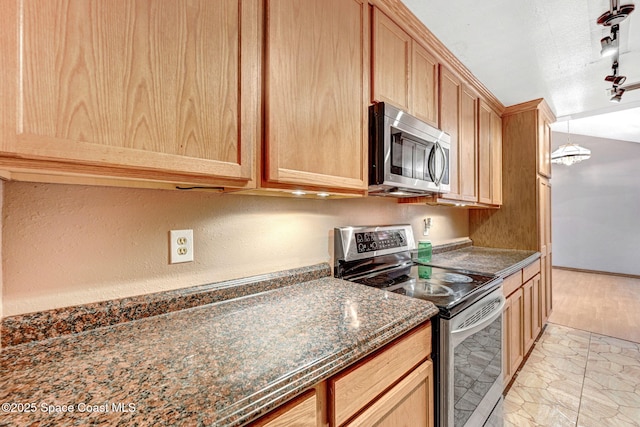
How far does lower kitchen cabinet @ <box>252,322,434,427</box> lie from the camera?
66 centimetres

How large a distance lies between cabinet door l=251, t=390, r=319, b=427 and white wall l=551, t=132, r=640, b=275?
23.1 ft

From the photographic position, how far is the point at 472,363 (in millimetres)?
1230

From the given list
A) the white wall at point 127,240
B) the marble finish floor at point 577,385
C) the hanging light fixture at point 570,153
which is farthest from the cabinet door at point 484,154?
the hanging light fixture at point 570,153

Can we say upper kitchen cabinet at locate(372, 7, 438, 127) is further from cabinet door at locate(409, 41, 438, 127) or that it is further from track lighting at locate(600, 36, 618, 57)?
track lighting at locate(600, 36, 618, 57)

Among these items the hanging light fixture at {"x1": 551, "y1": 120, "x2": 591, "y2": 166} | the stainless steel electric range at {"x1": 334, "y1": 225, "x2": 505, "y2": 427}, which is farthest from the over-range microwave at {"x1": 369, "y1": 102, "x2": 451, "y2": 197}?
the hanging light fixture at {"x1": 551, "y1": 120, "x2": 591, "y2": 166}

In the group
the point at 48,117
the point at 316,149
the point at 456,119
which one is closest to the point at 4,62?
the point at 48,117

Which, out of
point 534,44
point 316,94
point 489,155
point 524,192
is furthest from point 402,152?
point 524,192

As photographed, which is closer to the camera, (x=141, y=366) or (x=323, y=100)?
(x=141, y=366)

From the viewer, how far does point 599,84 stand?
7.46 feet

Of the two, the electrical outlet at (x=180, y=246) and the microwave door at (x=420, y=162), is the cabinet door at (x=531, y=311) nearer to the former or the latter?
the microwave door at (x=420, y=162)

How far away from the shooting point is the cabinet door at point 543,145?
103 inches

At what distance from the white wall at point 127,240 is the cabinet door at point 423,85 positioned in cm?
87

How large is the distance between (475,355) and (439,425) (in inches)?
14.1

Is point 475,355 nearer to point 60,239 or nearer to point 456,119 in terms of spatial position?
point 456,119
